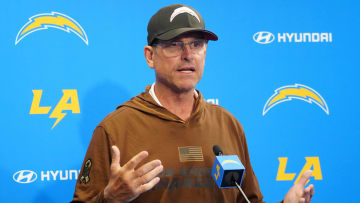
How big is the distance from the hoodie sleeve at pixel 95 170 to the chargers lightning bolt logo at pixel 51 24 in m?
0.73

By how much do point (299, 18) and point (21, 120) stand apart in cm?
162

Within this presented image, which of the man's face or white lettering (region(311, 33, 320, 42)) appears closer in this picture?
the man's face

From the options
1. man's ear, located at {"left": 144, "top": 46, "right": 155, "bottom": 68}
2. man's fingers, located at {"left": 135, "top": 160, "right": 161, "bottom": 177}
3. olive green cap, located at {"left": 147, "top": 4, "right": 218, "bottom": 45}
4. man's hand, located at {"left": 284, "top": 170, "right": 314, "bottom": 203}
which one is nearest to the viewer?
man's fingers, located at {"left": 135, "top": 160, "right": 161, "bottom": 177}

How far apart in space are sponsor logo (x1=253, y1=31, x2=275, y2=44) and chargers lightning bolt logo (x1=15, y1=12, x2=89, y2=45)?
37.2 inches

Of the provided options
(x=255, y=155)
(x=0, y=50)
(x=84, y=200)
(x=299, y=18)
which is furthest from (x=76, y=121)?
(x=299, y=18)

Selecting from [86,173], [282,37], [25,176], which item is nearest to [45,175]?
[25,176]

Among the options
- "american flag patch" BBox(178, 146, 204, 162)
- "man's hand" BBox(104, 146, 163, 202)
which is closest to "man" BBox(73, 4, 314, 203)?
"american flag patch" BBox(178, 146, 204, 162)

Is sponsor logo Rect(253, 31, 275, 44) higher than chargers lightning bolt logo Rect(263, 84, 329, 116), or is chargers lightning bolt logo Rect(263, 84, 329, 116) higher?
sponsor logo Rect(253, 31, 275, 44)

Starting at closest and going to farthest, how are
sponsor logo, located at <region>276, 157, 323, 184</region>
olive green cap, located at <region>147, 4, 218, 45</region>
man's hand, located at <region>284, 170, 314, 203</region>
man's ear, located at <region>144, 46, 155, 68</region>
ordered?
1. man's hand, located at <region>284, 170, 314, 203</region>
2. olive green cap, located at <region>147, 4, 218, 45</region>
3. man's ear, located at <region>144, 46, 155, 68</region>
4. sponsor logo, located at <region>276, 157, 323, 184</region>

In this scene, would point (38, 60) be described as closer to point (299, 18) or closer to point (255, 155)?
point (255, 155)

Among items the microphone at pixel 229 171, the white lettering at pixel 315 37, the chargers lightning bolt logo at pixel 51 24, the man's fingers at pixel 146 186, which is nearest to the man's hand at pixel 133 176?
the man's fingers at pixel 146 186

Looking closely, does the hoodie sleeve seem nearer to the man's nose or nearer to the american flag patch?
the american flag patch

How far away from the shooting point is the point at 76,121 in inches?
84.0

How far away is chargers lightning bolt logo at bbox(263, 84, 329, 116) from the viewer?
7.91ft
